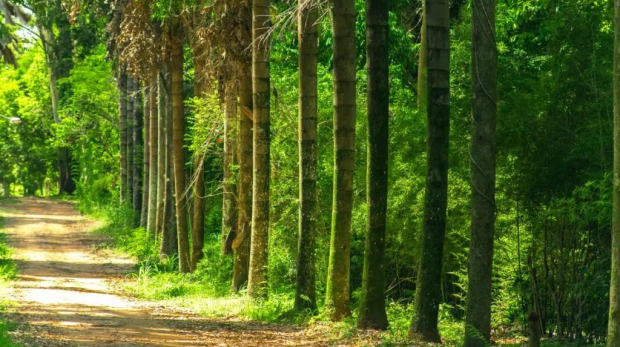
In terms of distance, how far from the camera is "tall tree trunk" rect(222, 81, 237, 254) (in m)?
22.9

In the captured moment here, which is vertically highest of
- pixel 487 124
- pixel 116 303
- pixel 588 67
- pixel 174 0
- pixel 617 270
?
pixel 174 0

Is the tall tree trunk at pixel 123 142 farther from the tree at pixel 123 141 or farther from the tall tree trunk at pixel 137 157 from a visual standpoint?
the tall tree trunk at pixel 137 157

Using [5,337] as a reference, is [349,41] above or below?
above

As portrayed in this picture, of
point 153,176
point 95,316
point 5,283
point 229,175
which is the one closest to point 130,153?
point 153,176

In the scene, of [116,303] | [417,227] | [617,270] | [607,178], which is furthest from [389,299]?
[617,270]

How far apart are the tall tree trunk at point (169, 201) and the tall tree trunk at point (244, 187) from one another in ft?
20.4

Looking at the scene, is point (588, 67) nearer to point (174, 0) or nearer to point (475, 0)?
point (475, 0)

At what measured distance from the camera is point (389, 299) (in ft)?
70.1

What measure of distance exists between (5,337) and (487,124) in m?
7.38

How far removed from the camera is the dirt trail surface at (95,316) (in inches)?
594

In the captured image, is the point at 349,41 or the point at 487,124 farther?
the point at 349,41

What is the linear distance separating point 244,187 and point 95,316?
451 cm

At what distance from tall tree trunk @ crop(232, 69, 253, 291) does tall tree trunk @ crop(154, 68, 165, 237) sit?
6.19 metres

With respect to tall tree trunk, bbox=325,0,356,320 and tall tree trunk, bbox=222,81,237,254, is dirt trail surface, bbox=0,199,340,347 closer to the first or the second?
tall tree trunk, bbox=325,0,356,320
